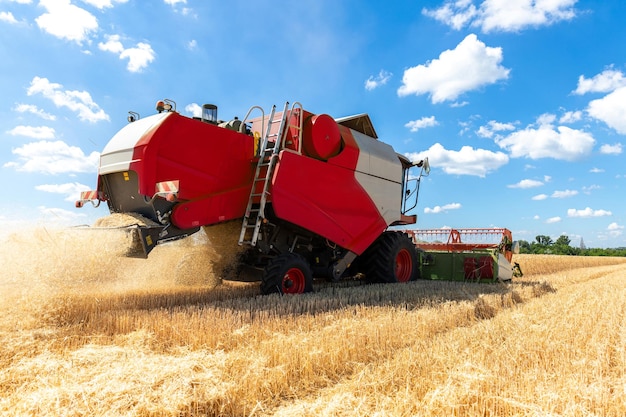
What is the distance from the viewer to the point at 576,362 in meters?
3.16

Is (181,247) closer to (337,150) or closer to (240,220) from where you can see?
(240,220)

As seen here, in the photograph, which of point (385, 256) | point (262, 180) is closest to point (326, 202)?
point (262, 180)

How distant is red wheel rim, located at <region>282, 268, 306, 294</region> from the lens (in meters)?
6.14

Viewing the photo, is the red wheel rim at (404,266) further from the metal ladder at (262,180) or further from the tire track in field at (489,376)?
the tire track in field at (489,376)

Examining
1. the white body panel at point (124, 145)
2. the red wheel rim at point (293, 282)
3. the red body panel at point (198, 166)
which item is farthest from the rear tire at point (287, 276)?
the white body panel at point (124, 145)

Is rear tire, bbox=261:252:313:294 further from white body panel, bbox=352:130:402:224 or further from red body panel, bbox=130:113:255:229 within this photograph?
white body panel, bbox=352:130:402:224

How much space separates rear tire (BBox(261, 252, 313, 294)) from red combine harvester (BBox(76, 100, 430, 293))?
1 cm

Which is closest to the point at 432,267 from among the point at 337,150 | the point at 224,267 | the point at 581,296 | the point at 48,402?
the point at 581,296

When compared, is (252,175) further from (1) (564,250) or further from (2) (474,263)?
(1) (564,250)

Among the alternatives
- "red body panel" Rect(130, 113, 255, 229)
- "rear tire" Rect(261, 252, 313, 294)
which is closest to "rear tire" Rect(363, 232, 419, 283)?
"rear tire" Rect(261, 252, 313, 294)

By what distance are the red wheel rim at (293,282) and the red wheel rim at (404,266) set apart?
294 cm

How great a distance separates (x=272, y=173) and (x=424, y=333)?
3.03 meters

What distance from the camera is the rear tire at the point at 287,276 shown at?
5848 millimetres

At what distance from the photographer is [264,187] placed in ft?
19.6
